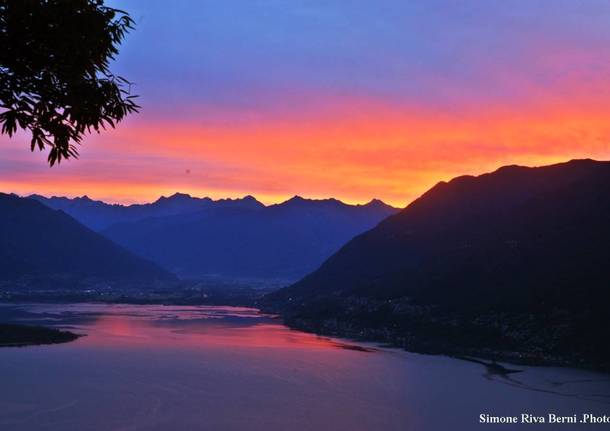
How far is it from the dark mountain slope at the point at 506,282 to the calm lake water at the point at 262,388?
669 inches

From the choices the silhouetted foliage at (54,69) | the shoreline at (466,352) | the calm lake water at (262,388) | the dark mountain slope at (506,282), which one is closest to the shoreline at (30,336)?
the calm lake water at (262,388)

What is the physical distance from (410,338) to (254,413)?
64.7 m

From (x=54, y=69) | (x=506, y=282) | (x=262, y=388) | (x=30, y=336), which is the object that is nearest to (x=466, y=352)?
(x=506, y=282)

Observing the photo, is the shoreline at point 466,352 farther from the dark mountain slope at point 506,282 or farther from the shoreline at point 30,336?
the shoreline at point 30,336

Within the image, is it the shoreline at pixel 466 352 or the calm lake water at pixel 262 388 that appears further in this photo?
the shoreline at pixel 466 352

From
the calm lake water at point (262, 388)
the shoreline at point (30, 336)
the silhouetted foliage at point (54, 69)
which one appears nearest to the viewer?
the silhouetted foliage at point (54, 69)

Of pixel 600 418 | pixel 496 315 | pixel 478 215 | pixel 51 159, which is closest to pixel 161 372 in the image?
pixel 600 418

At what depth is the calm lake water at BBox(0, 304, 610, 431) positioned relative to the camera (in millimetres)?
59094

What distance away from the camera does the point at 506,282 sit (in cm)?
13262

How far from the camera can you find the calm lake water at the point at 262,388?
59094 mm

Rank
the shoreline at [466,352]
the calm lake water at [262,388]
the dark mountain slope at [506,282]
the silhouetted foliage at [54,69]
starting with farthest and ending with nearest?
the dark mountain slope at [506,282]
the shoreline at [466,352]
the calm lake water at [262,388]
the silhouetted foliage at [54,69]

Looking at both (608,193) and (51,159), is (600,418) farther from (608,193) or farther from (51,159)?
(608,193)

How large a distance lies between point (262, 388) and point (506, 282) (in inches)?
2914

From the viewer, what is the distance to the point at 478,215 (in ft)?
646
